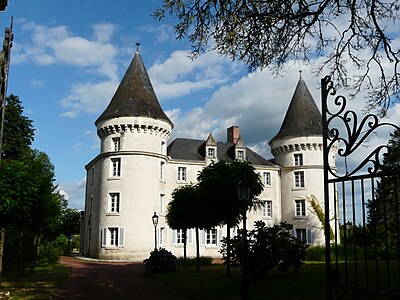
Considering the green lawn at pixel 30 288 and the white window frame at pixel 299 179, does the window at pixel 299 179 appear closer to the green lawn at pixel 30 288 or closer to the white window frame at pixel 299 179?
the white window frame at pixel 299 179

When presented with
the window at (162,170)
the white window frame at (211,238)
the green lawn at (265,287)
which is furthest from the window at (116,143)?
→ the green lawn at (265,287)

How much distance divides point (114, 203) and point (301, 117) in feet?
62.4

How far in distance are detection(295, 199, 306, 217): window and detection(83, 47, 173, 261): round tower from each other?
41.2 feet

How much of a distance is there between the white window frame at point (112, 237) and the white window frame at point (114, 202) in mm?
1360

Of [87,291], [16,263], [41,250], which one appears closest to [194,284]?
[87,291]

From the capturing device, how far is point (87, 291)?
14.1 meters

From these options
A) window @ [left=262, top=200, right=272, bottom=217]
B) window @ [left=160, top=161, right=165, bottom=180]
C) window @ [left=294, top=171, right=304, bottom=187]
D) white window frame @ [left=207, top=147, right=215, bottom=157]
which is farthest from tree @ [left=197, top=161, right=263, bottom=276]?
window @ [left=294, top=171, right=304, bottom=187]

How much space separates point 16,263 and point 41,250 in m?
11.6

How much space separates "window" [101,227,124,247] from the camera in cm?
3269

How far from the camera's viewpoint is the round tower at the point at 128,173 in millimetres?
32875

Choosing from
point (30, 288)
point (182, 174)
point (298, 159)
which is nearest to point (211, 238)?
point (182, 174)

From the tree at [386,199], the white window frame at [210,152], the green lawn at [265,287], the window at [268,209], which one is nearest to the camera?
the tree at [386,199]

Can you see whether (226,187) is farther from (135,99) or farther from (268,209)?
(268,209)

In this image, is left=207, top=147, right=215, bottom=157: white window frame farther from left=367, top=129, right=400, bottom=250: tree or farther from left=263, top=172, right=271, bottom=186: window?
left=367, top=129, right=400, bottom=250: tree
